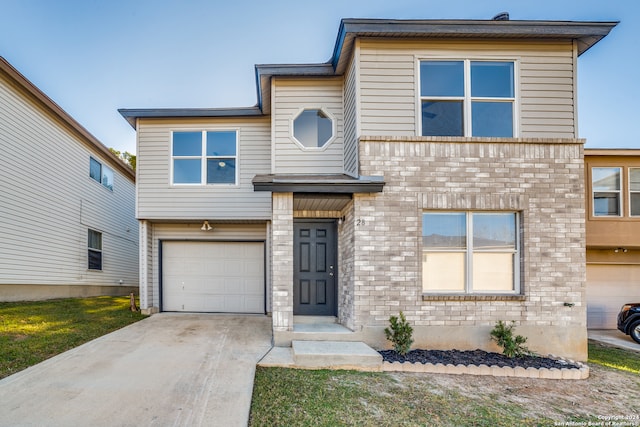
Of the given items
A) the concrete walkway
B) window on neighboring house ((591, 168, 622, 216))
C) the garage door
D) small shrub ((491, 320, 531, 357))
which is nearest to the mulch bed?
small shrub ((491, 320, 531, 357))

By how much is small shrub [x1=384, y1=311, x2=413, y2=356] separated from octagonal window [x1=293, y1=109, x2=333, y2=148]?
13.3 feet

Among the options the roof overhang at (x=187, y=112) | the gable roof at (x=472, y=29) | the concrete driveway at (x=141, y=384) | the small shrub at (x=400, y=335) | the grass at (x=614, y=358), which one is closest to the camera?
the concrete driveway at (x=141, y=384)

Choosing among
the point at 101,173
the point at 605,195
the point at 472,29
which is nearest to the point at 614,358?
the point at 605,195

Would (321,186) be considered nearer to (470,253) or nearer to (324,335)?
(324,335)

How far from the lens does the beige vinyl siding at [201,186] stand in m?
9.27

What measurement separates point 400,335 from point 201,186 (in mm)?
6376

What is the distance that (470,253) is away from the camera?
6.32 meters

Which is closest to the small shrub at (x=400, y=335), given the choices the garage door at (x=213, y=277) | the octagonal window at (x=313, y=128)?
the octagonal window at (x=313, y=128)

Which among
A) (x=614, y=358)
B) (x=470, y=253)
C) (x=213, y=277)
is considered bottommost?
(x=614, y=358)

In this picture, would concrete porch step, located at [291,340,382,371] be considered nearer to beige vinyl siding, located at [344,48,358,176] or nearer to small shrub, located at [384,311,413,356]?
small shrub, located at [384,311,413,356]

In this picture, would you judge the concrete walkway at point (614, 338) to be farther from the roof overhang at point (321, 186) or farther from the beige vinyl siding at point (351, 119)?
the beige vinyl siding at point (351, 119)

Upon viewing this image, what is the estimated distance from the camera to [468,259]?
6.31 metres

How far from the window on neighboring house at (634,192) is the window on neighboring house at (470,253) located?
633 cm

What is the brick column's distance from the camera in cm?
627
